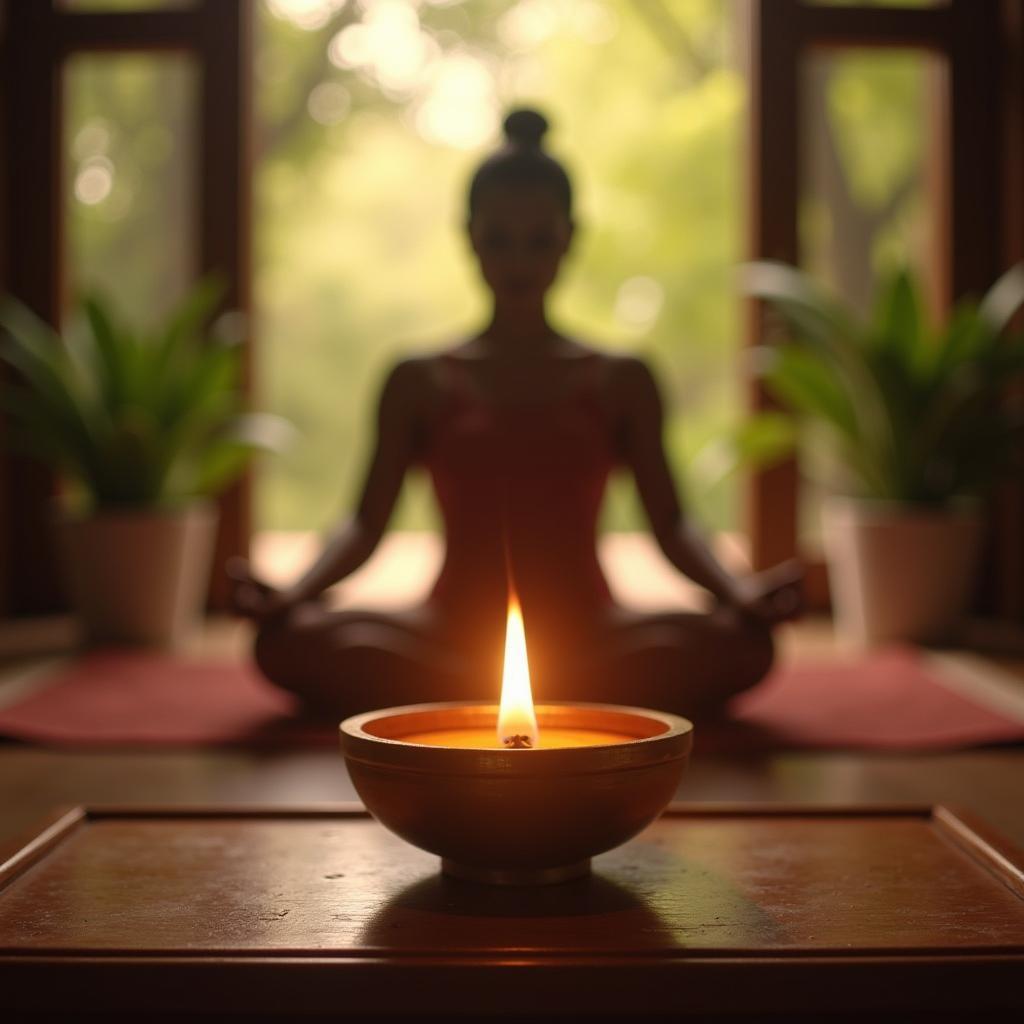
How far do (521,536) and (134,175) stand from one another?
2.48m

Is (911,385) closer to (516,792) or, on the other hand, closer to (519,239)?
(519,239)

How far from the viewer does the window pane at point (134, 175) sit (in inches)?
152

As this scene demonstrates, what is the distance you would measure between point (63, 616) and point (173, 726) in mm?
1954

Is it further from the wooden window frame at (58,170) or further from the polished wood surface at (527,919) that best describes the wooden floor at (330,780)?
the wooden window frame at (58,170)

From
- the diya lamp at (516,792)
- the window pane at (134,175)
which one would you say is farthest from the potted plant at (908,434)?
the diya lamp at (516,792)

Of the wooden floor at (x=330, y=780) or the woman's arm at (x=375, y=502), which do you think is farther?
the woman's arm at (x=375, y=502)

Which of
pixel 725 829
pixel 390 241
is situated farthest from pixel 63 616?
pixel 390 241

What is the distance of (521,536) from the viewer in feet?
6.56

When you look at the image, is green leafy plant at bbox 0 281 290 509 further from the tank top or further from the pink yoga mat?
the tank top

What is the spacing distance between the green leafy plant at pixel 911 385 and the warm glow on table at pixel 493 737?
242cm

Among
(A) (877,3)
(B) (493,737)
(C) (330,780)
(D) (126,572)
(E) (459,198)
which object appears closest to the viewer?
(B) (493,737)

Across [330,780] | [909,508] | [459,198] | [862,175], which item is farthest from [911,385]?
[459,198]

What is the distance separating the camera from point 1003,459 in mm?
3107

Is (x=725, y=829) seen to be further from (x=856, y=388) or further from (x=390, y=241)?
(x=390, y=241)
